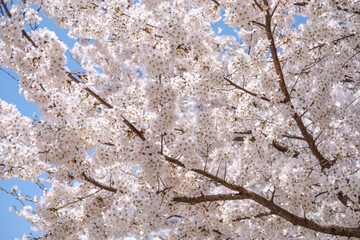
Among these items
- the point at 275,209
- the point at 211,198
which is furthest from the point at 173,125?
the point at 275,209

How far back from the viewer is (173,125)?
5379 millimetres

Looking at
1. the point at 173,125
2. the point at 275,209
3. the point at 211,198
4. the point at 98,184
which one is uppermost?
the point at 173,125

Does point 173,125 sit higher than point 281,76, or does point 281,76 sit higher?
point 281,76

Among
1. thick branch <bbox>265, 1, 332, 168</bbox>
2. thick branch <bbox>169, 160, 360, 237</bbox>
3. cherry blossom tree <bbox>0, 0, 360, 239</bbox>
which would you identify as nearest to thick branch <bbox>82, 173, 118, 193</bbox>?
cherry blossom tree <bbox>0, 0, 360, 239</bbox>

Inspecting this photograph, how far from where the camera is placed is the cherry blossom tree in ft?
17.4

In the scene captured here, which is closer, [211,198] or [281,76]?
[211,198]

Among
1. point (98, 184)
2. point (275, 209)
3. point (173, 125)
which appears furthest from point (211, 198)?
point (98, 184)

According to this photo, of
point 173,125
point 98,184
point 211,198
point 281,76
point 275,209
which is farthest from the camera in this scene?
point 281,76

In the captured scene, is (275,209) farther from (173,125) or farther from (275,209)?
(173,125)

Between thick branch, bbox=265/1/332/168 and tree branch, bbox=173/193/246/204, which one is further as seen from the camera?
thick branch, bbox=265/1/332/168

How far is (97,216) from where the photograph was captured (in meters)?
6.88

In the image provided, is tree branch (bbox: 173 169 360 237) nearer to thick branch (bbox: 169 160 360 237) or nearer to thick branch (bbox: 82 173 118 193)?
thick branch (bbox: 169 160 360 237)

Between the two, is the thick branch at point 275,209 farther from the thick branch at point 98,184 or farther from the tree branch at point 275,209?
the thick branch at point 98,184

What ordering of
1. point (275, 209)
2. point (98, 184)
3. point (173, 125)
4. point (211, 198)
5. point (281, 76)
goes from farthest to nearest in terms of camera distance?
point (281, 76), point (211, 198), point (275, 209), point (98, 184), point (173, 125)
